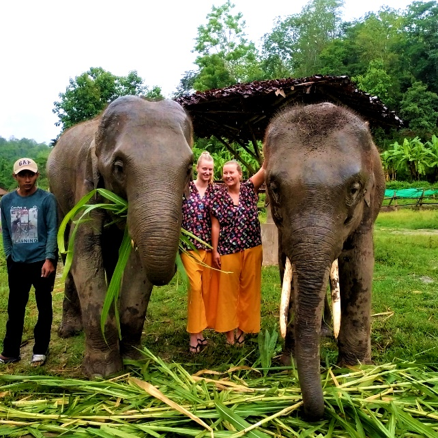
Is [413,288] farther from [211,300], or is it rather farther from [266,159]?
[266,159]

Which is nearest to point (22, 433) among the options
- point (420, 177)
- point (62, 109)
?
point (420, 177)

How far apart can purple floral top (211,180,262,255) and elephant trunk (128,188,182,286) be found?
1470 mm

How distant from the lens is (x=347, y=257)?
11.6 feet

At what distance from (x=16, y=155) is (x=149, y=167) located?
83.7 metres

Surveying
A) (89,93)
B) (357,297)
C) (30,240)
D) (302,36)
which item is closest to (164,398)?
(357,297)

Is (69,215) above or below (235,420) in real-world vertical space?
above

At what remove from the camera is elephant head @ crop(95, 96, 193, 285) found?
108 inches

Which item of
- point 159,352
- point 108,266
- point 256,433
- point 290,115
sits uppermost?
point 290,115

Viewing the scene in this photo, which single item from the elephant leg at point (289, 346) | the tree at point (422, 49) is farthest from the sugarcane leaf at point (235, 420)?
the tree at point (422, 49)

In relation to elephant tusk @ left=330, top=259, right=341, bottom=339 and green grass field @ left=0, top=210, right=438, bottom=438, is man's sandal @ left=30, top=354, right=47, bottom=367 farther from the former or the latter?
elephant tusk @ left=330, top=259, right=341, bottom=339

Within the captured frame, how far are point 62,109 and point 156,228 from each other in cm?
3495

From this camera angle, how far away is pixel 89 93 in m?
34.7

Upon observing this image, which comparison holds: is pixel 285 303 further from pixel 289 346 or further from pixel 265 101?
pixel 265 101

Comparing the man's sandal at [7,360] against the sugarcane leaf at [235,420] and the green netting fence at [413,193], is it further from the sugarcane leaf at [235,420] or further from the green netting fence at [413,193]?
the green netting fence at [413,193]
